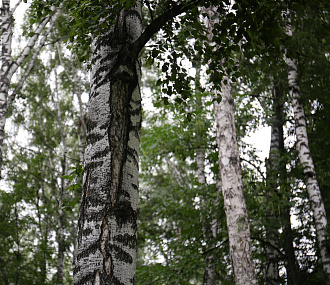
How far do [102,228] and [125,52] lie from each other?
111cm

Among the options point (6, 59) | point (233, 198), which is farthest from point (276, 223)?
point (6, 59)

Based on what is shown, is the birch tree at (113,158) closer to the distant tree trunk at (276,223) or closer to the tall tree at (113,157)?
the tall tree at (113,157)

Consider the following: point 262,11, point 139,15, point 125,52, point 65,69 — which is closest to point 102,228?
A: point 125,52

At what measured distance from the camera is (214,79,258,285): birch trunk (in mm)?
4656

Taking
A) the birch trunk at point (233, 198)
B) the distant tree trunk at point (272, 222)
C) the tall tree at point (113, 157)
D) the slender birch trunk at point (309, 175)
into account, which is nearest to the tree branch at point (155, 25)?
the tall tree at point (113, 157)

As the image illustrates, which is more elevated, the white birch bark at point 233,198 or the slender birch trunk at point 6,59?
the slender birch trunk at point 6,59

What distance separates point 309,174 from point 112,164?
6.35m

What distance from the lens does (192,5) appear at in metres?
2.39

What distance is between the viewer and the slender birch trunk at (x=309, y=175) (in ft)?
22.1

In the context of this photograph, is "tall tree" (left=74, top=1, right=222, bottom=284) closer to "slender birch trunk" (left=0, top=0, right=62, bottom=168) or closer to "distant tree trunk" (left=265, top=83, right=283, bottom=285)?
"slender birch trunk" (left=0, top=0, right=62, bottom=168)

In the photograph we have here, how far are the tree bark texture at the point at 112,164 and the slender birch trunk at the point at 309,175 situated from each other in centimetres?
489

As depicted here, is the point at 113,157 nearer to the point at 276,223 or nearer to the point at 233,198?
the point at 233,198

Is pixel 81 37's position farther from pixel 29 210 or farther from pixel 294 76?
pixel 29 210

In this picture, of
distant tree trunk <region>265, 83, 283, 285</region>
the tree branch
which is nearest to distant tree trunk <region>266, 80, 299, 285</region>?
distant tree trunk <region>265, 83, 283, 285</region>
